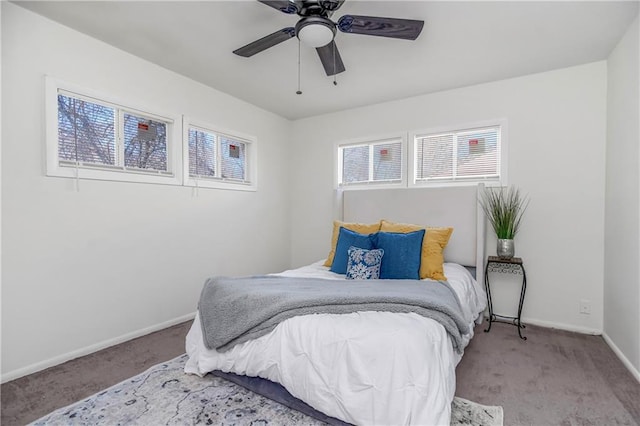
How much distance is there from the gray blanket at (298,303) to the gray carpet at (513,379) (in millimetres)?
530

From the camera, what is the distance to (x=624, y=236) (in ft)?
8.13

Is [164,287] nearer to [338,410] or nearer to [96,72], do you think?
[96,72]

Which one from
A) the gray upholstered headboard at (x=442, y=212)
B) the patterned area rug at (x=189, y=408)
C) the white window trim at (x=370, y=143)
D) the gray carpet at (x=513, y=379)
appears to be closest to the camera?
the patterned area rug at (x=189, y=408)

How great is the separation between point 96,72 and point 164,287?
6.67 ft

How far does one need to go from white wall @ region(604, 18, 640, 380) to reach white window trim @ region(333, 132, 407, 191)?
191 centimetres

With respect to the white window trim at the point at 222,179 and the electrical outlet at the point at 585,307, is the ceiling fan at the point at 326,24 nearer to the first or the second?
the white window trim at the point at 222,179

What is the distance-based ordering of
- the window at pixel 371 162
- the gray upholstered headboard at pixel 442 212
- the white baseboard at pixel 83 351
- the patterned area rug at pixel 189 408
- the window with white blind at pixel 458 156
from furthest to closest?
the window at pixel 371 162, the window with white blind at pixel 458 156, the gray upholstered headboard at pixel 442 212, the white baseboard at pixel 83 351, the patterned area rug at pixel 189 408

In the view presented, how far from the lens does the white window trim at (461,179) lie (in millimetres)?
3328

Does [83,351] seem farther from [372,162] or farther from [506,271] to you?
[506,271]

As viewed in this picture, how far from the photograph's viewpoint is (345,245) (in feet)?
9.85

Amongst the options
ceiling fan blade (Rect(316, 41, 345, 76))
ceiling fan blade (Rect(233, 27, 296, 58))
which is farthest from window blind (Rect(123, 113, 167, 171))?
ceiling fan blade (Rect(316, 41, 345, 76))

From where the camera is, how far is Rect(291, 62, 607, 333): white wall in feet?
9.71

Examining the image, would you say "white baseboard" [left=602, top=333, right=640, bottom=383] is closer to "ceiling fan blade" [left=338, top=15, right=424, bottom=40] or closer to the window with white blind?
the window with white blind

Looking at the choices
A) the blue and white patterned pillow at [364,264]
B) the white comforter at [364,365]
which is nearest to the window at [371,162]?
the blue and white patterned pillow at [364,264]
